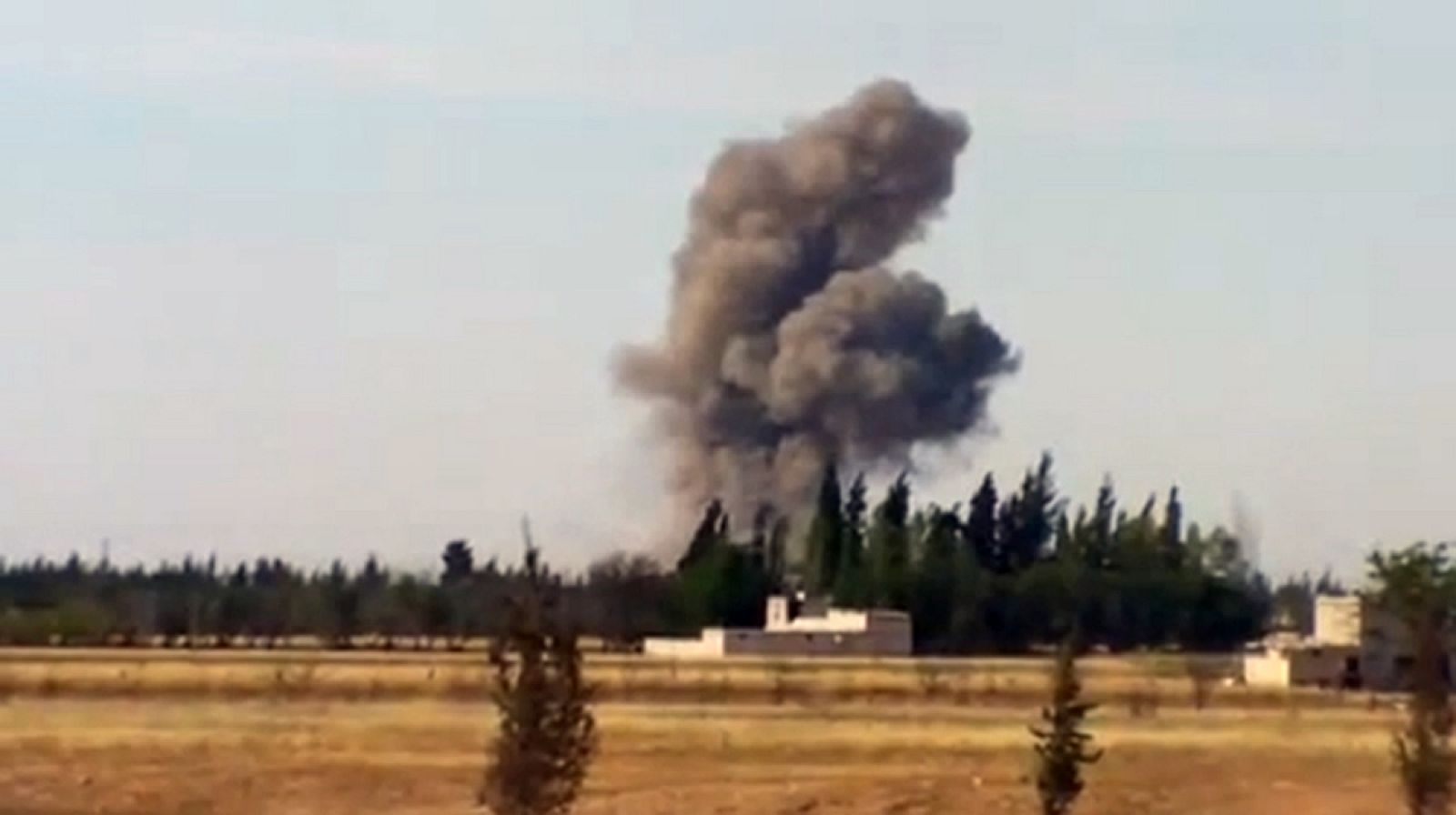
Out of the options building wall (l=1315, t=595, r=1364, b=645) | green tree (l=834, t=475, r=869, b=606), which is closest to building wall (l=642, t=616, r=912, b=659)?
green tree (l=834, t=475, r=869, b=606)

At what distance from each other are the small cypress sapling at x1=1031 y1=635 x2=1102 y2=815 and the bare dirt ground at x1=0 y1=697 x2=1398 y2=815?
7.32m

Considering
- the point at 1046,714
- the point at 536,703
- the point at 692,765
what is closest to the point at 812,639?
the point at 692,765

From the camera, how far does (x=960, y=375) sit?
144625 millimetres

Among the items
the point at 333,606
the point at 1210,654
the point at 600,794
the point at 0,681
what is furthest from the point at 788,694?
the point at 333,606

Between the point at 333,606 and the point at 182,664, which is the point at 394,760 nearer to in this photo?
the point at 182,664

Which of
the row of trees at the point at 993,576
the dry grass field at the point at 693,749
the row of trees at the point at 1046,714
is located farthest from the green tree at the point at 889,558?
the row of trees at the point at 1046,714

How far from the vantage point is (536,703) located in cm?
2952

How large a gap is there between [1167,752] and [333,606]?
72186 mm

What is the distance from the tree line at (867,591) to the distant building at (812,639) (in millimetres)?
1983

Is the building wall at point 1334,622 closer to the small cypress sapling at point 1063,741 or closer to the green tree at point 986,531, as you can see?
the green tree at point 986,531

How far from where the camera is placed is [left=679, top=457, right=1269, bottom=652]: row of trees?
111m

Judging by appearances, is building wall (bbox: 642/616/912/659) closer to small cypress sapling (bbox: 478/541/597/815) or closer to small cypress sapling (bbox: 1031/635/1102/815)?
small cypress sapling (bbox: 1031/635/1102/815)

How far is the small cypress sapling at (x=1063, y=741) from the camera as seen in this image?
35.3 m

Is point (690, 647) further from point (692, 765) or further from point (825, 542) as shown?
point (692, 765)
